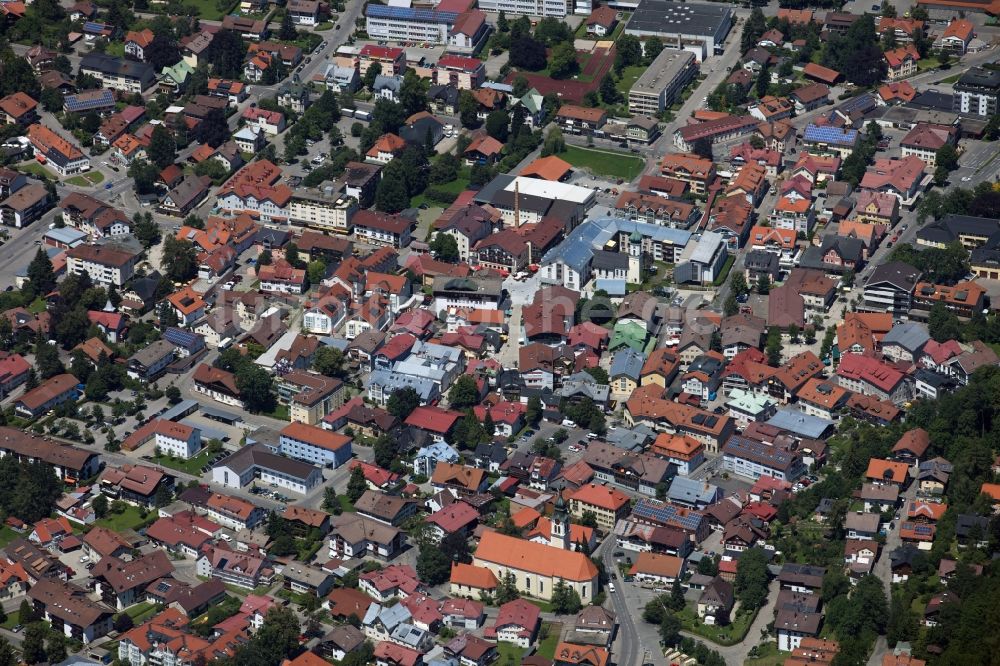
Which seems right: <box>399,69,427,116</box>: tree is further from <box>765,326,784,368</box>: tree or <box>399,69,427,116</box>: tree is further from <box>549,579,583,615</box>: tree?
<box>549,579,583,615</box>: tree

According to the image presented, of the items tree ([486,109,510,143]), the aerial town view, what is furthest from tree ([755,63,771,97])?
tree ([486,109,510,143])

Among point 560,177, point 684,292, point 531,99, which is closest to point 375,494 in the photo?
point 684,292

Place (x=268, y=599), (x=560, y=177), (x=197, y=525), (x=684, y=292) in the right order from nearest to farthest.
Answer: (x=268, y=599), (x=197, y=525), (x=684, y=292), (x=560, y=177)

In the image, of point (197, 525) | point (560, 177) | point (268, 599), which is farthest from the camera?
point (560, 177)

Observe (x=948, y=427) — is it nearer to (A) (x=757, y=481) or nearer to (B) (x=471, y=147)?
(A) (x=757, y=481)

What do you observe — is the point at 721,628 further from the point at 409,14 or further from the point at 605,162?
the point at 409,14
